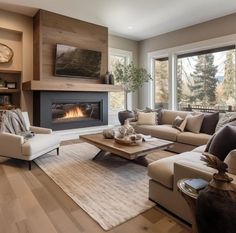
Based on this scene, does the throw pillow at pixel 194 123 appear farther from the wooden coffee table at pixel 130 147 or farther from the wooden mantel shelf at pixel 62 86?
the wooden mantel shelf at pixel 62 86

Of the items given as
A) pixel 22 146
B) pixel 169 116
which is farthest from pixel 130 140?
pixel 169 116

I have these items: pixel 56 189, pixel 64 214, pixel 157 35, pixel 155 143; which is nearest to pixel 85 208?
pixel 64 214

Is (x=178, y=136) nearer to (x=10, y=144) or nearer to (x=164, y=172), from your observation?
(x=164, y=172)

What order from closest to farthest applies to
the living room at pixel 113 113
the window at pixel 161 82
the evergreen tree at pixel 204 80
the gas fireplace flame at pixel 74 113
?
the living room at pixel 113 113
the evergreen tree at pixel 204 80
the gas fireplace flame at pixel 74 113
the window at pixel 161 82

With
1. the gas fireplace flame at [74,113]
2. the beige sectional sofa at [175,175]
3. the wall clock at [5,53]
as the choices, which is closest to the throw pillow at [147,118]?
the gas fireplace flame at [74,113]

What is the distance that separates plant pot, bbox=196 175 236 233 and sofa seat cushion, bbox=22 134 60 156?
8.51 ft

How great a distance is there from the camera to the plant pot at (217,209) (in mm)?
1094

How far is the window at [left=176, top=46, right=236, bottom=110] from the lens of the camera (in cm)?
493

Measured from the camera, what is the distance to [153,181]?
216 cm

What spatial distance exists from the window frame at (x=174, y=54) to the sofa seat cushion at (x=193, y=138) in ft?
7.60

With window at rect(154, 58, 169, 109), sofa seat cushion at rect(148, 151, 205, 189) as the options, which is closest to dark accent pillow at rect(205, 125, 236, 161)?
sofa seat cushion at rect(148, 151, 205, 189)

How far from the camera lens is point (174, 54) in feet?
19.3

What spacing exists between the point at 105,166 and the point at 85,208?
48.1 inches

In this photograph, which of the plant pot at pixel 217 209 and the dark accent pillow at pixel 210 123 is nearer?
the plant pot at pixel 217 209
